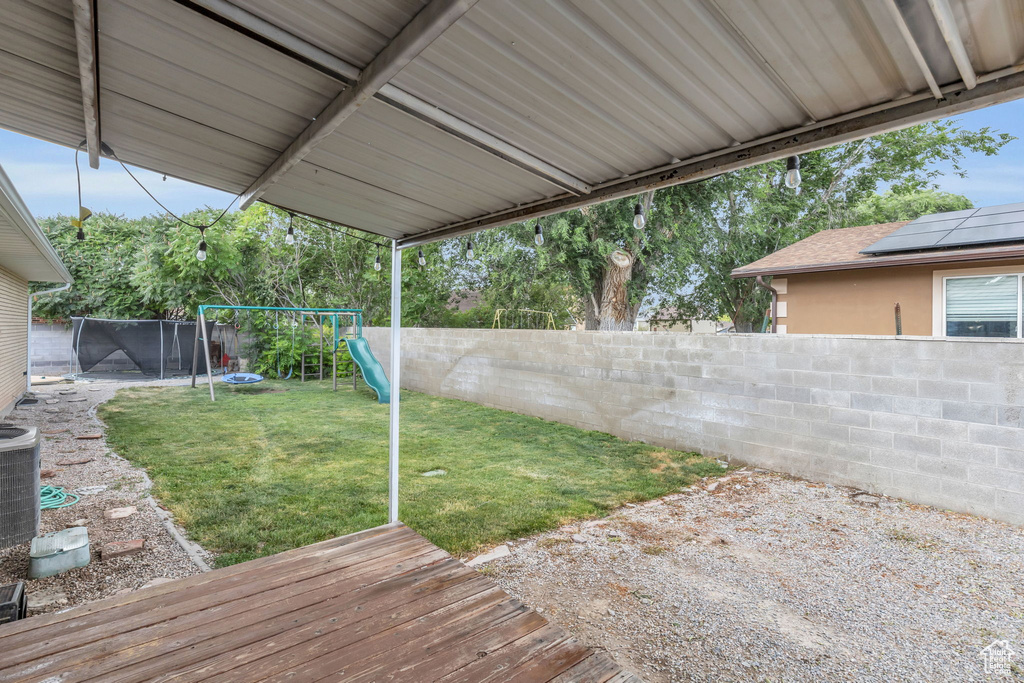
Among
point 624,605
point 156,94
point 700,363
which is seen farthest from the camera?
point 700,363

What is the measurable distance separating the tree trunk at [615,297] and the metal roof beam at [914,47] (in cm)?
711

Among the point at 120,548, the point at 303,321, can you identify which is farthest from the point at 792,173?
the point at 303,321

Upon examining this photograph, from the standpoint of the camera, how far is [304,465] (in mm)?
4230

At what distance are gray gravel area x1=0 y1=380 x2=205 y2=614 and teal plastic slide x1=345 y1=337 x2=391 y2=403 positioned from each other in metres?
3.37

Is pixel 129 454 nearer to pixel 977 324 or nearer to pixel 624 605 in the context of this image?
pixel 624 605

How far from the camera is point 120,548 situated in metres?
2.52

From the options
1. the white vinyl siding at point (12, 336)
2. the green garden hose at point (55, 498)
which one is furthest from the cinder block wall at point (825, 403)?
the white vinyl siding at point (12, 336)

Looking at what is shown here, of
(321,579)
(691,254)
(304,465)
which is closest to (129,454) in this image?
(304,465)

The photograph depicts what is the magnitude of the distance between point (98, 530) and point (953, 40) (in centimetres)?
405

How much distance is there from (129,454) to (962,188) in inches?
615

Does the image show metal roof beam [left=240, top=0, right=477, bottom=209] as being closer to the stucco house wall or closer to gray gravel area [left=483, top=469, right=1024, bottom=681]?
gray gravel area [left=483, top=469, right=1024, bottom=681]

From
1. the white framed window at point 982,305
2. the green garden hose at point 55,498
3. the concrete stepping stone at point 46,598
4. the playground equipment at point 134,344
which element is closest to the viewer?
the concrete stepping stone at point 46,598

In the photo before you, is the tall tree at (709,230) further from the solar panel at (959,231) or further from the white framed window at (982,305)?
the white framed window at (982,305)

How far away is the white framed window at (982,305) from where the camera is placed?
14.8 ft
